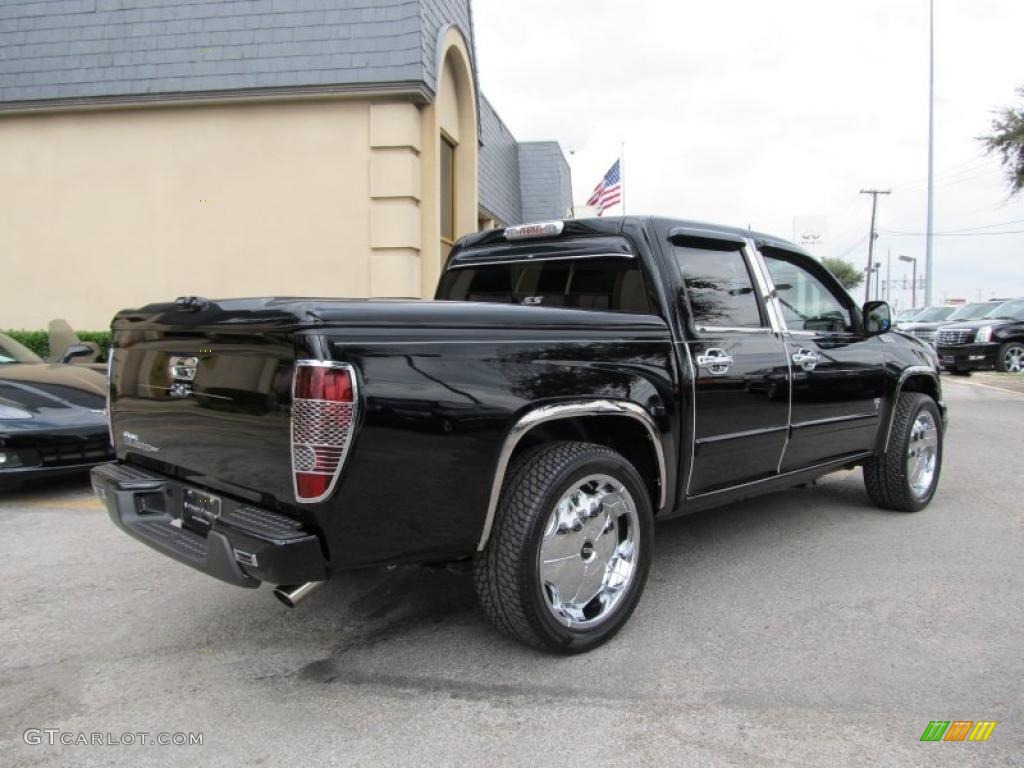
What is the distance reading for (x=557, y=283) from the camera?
13.4 ft

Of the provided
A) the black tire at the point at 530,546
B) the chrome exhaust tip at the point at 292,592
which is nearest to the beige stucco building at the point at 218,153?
the black tire at the point at 530,546

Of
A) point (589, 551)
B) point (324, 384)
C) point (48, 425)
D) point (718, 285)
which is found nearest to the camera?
point (324, 384)

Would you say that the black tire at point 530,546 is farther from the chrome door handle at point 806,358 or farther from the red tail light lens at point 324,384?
the chrome door handle at point 806,358

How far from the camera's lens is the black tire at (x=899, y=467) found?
16.9 ft

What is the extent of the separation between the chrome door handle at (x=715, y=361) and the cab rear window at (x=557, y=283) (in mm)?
353

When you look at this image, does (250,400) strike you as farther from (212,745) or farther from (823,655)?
(823,655)

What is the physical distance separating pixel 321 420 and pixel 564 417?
3.30ft

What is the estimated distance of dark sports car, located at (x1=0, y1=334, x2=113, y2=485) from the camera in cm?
529

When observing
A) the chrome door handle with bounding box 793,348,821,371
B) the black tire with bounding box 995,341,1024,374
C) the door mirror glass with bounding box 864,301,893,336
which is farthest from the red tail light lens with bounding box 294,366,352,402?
the black tire with bounding box 995,341,1024,374

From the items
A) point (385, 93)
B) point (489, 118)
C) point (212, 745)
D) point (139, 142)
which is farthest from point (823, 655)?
point (489, 118)

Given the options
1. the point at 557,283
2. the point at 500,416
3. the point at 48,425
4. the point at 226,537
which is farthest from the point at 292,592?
the point at 48,425

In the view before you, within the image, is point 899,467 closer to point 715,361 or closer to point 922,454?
point 922,454

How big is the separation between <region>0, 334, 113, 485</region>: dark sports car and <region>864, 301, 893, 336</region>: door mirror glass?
5281 millimetres

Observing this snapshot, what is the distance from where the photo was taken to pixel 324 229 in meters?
11.4
